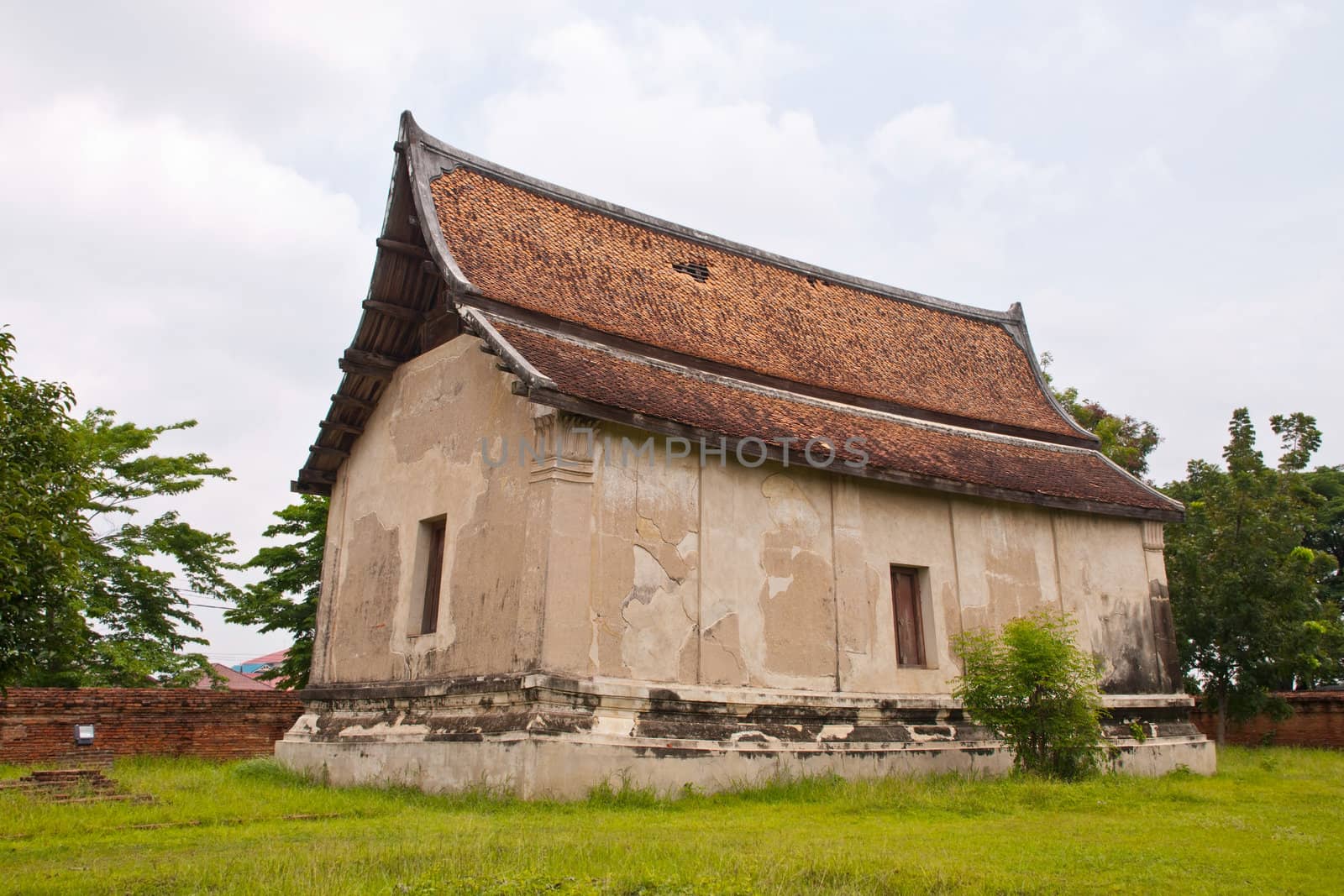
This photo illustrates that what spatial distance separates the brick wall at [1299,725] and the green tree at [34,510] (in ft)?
73.2

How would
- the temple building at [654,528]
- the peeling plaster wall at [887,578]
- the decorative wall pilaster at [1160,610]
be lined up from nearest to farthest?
the temple building at [654,528] < the peeling plaster wall at [887,578] < the decorative wall pilaster at [1160,610]

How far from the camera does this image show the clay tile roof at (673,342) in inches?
478

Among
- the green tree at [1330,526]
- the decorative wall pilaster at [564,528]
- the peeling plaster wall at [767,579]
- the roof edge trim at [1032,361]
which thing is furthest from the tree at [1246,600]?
the decorative wall pilaster at [564,528]

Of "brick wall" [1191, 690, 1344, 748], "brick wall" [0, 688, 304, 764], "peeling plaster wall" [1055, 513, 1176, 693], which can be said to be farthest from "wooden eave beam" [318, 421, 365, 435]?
"brick wall" [1191, 690, 1344, 748]

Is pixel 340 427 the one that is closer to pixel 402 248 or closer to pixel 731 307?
pixel 402 248

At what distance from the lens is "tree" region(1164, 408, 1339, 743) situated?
20656 millimetres

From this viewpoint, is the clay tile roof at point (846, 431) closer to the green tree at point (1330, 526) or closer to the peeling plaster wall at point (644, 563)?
the peeling plaster wall at point (644, 563)

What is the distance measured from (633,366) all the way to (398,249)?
3.46 metres

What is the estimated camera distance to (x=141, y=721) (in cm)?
1502

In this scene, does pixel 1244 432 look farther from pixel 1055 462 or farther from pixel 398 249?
pixel 398 249

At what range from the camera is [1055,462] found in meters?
16.4

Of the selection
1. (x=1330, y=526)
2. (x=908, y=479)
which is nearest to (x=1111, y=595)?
(x=908, y=479)

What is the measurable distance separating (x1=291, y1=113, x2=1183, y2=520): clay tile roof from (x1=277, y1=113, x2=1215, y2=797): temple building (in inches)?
2.0

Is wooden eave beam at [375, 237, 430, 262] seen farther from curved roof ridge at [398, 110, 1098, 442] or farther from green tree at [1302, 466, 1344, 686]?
green tree at [1302, 466, 1344, 686]
